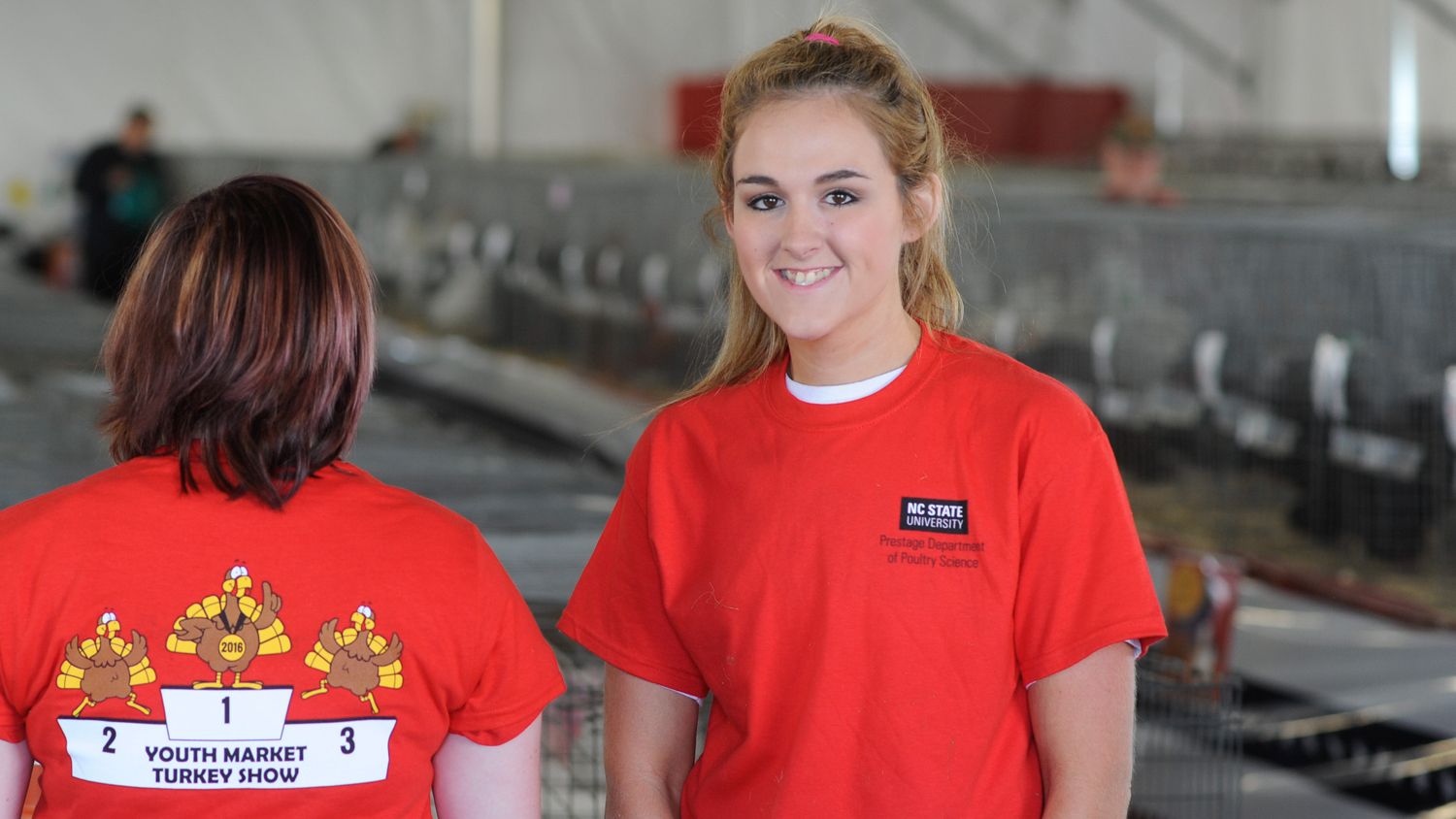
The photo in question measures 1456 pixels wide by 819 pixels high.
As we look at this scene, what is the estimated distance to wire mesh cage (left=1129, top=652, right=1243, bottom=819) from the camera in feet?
8.87

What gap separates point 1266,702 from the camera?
4.06 m

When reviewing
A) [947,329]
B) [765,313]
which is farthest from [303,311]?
[947,329]

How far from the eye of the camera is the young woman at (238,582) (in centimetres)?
121

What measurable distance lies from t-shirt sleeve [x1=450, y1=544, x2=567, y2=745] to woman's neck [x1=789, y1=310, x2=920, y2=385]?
36 cm

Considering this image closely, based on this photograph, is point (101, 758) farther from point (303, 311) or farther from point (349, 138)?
point (349, 138)

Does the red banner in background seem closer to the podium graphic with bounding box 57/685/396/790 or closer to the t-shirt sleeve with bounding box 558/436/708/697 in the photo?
the t-shirt sleeve with bounding box 558/436/708/697

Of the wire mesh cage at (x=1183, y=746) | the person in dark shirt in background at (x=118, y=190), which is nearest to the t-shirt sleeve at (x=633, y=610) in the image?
the wire mesh cage at (x=1183, y=746)

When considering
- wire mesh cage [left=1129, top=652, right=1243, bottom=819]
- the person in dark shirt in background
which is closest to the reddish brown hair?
wire mesh cage [left=1129, top=652, right=1243, bottom=819]

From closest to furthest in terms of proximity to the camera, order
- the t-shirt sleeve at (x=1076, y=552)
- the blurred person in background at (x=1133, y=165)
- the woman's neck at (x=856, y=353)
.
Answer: the t-shirt sleeve at (x=1076, y=552)
the woman's neck at (x=856, y=353)
the blurred person in background at (x=1133, y=165)

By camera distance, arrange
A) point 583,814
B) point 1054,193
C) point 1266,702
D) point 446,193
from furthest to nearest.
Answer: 1. point 446,193
2. point 1054,193
3. point 1266,702
4. point 583,814

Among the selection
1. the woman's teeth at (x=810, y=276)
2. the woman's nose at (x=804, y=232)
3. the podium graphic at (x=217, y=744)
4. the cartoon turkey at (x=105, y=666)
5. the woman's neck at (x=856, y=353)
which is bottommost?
the podium graphic at (x=217, y=744)

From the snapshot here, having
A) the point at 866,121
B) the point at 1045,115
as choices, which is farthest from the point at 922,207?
the point at 1045,115

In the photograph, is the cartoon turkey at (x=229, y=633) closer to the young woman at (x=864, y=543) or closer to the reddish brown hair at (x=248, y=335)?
the reddish brown hair at (x=248, y=335)

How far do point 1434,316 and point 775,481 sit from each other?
359 cm
